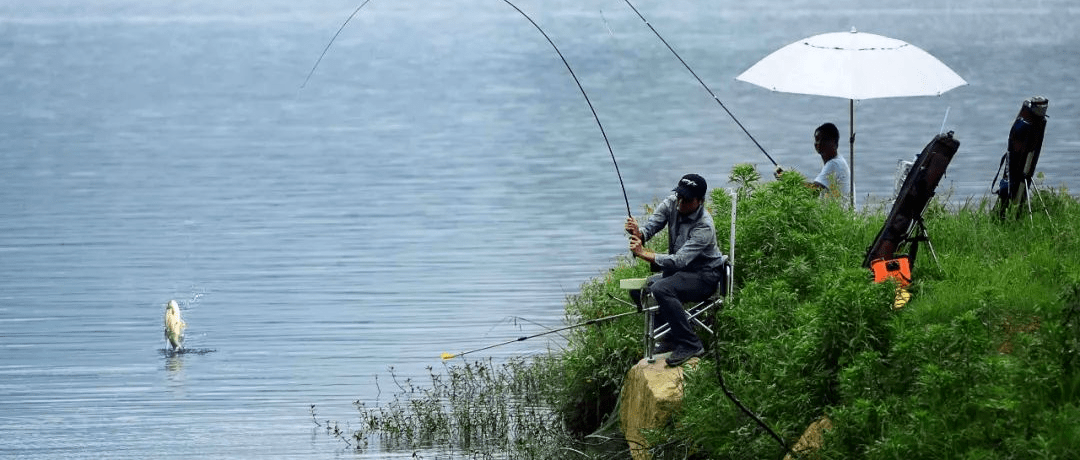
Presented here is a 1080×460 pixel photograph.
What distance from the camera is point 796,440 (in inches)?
366

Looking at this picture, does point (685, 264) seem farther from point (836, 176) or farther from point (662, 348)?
point (836, 176)

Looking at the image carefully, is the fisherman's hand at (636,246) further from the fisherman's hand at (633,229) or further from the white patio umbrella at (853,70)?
the white patio umbrella at (853,70)

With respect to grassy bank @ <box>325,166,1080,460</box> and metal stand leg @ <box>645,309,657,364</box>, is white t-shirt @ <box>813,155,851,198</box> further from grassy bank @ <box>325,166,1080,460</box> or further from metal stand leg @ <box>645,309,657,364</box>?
metal stand leg @ <box>645,309,657,364</box>

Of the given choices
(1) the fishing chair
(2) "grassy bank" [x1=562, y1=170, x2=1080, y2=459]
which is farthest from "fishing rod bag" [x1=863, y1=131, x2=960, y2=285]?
(1) the fishing chair

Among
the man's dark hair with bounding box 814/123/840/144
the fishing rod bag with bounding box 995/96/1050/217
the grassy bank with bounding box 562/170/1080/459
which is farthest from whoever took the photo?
the man's dark hair with bounding box 814/123/840/144

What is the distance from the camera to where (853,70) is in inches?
527

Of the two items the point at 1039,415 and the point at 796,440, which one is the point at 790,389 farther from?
the point at 1039,415

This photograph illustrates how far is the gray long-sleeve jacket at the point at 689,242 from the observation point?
1035cm

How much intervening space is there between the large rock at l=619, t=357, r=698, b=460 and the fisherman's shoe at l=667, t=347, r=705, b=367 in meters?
0.03

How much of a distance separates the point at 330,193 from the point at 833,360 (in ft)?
72.5

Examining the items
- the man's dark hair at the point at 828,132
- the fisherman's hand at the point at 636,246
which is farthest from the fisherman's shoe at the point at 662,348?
the man's dark hair at the point at 828,132

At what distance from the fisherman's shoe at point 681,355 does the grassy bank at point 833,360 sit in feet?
0.33

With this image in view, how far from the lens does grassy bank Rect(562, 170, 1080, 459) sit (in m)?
8.36

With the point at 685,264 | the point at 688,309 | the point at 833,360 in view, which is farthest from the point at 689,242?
the point at 833,360
